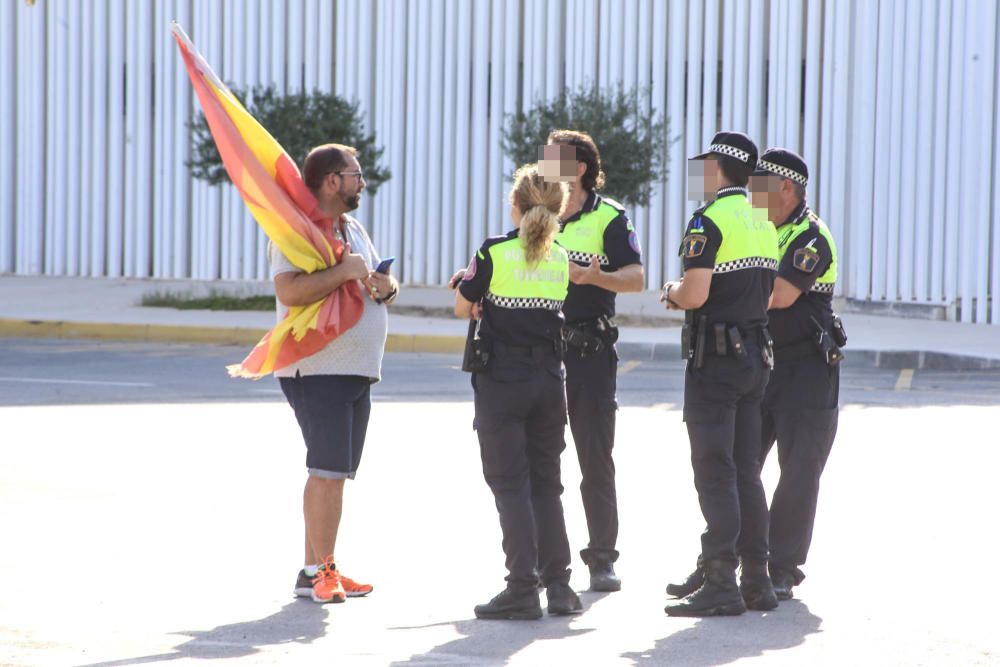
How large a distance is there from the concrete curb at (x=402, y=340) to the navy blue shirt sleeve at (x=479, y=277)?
1022 cm

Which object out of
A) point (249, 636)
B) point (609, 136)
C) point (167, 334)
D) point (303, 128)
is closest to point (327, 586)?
point (249, 636)

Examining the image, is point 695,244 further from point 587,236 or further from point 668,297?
point 587,236

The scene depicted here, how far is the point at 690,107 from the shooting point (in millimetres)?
20688

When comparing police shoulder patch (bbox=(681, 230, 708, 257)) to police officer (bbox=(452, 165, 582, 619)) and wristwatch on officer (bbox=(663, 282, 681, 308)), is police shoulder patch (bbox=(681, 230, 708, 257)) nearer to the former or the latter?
wristwatch on officer (bbox=(663, 282, 681, 308))

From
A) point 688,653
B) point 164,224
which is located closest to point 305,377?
point 688,653

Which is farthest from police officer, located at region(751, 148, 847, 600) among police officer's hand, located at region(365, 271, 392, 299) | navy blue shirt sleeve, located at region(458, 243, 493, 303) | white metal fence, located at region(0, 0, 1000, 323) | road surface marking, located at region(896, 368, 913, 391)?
white metal fence, located at region(0, 0, 1000, 323)

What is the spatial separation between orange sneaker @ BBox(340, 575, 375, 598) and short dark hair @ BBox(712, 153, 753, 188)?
2.04 metres

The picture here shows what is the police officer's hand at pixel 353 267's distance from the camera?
18.5ft

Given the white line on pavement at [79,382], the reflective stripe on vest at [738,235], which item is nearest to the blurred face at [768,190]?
the reflective stripe on vest at [738,235]

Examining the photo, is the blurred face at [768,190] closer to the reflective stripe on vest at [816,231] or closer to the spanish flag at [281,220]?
the reflective stripe on vest at [816,231]

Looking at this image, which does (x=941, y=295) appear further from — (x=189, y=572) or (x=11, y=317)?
(x=189, y=572)

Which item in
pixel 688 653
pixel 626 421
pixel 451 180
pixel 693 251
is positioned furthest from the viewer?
pixel 451 180

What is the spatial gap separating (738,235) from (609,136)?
42.0 feet

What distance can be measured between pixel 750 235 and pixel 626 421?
5.13 metres
